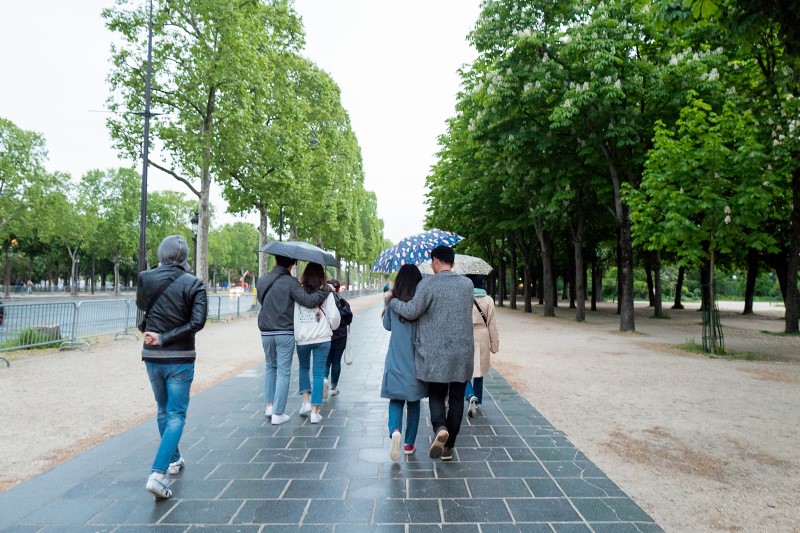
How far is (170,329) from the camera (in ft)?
12.8

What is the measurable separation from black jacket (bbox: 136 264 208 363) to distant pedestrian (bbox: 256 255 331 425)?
1930 mm

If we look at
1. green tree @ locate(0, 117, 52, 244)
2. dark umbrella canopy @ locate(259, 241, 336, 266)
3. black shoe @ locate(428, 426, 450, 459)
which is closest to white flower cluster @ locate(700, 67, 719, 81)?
A: dark umbrella canopy @ locate(259, 241, 336, 266)

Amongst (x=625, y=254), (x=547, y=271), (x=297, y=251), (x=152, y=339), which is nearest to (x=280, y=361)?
(x=297, y=251)

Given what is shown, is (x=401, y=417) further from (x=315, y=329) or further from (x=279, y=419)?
(x=279, y=419)

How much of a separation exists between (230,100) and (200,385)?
45.9 feet

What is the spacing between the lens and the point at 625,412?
6.78 m

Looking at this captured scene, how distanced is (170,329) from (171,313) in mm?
118

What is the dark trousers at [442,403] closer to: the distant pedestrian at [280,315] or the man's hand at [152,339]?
the distant pedestrian at [280,315]

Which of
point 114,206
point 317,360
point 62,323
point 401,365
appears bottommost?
point 62,323

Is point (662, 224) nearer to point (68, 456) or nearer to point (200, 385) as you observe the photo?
point (200, 385)

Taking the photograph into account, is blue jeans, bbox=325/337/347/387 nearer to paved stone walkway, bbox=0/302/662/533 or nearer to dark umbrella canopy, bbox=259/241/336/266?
paved stone walkway, bbox=0/302/662/533

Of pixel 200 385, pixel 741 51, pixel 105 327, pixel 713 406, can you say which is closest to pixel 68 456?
pixel 200 385

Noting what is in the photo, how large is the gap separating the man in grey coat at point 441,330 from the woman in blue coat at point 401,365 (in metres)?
0.07

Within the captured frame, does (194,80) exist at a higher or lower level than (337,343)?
higher
